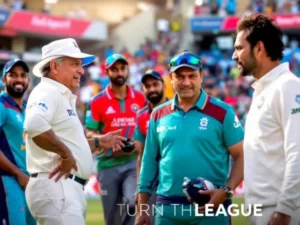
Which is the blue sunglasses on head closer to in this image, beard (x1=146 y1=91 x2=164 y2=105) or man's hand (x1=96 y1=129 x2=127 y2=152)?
man's hand (x1=96 y1=129 x2=127 y2=152)

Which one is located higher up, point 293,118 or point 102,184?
point 293,118

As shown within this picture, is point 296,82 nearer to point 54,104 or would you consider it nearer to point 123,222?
point 54,104

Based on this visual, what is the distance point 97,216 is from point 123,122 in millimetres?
6072

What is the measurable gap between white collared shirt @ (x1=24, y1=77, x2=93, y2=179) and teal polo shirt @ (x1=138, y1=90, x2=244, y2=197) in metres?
0.65

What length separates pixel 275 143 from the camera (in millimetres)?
5406

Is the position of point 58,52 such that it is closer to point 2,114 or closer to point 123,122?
point 2,114

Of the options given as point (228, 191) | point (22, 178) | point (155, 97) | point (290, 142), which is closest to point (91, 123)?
point (155, 97)

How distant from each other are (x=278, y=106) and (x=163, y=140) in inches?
58.1

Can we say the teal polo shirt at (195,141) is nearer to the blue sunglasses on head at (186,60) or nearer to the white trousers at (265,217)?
the blue sunglasses on head at (186,60)

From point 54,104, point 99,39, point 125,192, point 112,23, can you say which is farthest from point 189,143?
point 112,23

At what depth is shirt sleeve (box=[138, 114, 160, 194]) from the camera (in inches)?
269

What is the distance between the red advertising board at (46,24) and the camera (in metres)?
36.1

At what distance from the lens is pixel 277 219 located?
5168 millimetres

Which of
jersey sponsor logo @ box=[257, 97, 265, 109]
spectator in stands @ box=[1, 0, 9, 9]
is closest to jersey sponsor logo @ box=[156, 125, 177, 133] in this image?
jersey sponsor logo @ box=[257, 97, 265, 109]
